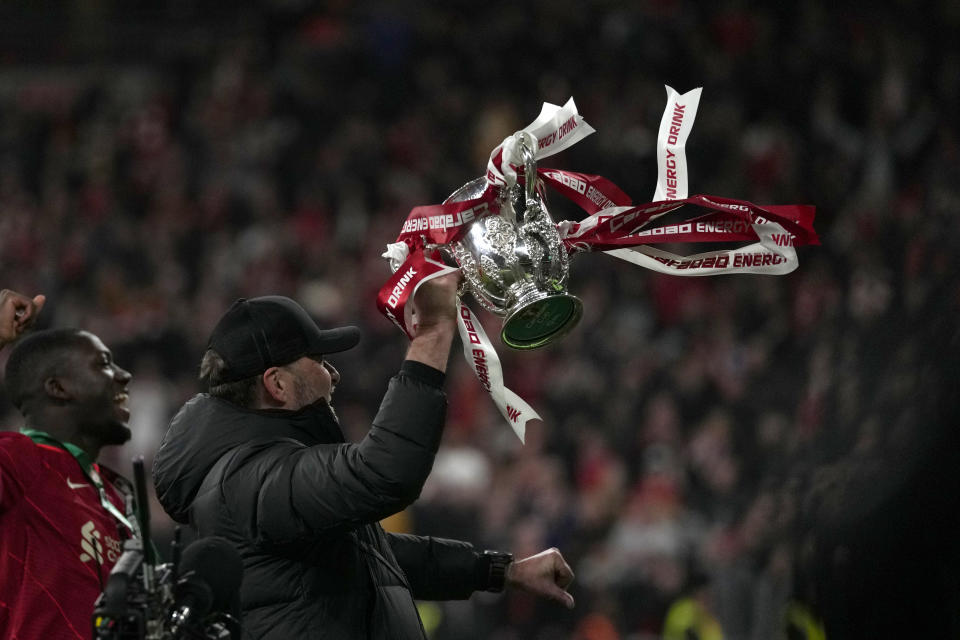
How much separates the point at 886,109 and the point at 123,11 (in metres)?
7.26

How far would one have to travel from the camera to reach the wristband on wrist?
326 centimetres

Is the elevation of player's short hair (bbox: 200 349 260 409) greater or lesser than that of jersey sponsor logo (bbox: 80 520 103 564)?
greater

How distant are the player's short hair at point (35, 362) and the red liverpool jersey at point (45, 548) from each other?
0.16 m

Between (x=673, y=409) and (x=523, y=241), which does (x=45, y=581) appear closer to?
(x=523, y=241)

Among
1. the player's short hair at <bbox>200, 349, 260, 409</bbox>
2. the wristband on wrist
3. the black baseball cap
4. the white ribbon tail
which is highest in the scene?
the white ribbon tail

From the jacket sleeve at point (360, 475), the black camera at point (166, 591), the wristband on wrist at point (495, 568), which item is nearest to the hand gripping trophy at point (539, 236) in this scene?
the jacket sleeve at point (360, 475)

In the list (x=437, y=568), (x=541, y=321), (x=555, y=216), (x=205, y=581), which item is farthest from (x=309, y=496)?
(x=555, y=216)

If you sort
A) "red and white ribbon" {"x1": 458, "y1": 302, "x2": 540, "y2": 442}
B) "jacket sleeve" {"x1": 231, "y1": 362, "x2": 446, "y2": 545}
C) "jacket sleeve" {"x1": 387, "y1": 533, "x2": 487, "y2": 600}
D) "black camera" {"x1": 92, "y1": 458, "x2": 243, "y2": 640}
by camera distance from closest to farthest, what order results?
"black camera" {"x1": 92, "y1": 458, "x2": 243, "y2": 640}, "jacket sleeve" {"x1": 231, "y1": 362, "x2": 446, "y2": 545}, "red and white ribbon" {"x1": 458, "y1": 302, "x2": 540, "y2": 442}, "jacket sleeve" {"x1": 387, "y1": 533, "x2": 487, "y2": 600}

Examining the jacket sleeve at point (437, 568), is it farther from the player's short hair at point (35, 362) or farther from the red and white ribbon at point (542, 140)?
the red and white ribbon at point (542, 140)

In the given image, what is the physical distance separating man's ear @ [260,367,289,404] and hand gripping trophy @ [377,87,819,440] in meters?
0.32

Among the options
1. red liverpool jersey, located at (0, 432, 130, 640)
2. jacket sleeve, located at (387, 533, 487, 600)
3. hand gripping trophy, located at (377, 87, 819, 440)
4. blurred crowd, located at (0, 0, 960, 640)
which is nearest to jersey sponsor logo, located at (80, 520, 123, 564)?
red liverpool jersey, located at (0, 432, 130, 640)

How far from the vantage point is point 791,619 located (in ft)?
11.4

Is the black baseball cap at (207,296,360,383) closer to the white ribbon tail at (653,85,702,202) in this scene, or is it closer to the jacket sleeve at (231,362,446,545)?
the jacket sleeve at (231,362,446,545)

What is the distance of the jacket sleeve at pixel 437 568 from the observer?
10.6 ft
